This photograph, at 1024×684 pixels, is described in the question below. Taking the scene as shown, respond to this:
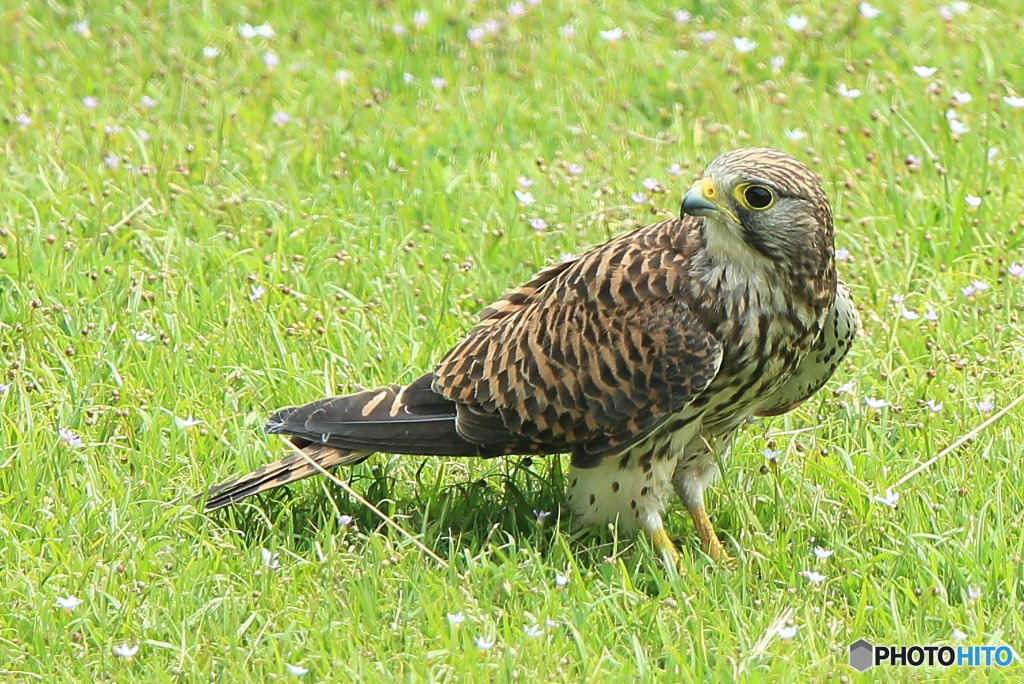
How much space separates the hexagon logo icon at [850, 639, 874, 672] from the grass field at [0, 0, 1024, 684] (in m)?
0.03

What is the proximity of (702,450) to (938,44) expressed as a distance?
3.87 meters

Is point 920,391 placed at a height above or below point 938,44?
below

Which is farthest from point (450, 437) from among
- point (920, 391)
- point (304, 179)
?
point (304, 179)

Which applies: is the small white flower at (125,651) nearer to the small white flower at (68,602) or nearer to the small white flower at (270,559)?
the small white flower at (68,602)

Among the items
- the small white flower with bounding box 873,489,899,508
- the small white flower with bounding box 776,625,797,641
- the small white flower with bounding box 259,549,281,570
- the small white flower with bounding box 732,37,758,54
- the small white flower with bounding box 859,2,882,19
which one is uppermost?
the small white flower with bounding box 859,2,882,19

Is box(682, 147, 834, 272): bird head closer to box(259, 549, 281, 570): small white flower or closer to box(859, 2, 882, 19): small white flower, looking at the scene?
box(259, 549, 281, 570): small white flower

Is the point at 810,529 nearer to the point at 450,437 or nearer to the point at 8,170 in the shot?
the point at 450,437

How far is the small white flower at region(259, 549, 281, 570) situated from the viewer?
4.24 m

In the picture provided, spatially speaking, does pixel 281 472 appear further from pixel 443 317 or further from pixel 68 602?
pixel 443 317

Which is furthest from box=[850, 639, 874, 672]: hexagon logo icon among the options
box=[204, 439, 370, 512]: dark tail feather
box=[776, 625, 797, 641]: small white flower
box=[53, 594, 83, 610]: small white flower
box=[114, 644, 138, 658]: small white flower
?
box=[53, 594, 83, 610]: small white flower

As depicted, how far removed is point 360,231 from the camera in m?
6.23

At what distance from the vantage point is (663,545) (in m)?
4.53

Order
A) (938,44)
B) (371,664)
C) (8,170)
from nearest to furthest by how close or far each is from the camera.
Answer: (371,664)
(8,170)
(938,44)

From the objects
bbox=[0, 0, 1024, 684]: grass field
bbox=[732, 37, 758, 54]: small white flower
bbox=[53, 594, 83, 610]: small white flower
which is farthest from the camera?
bbox=[732, 37, 758, 54]: small white flower
